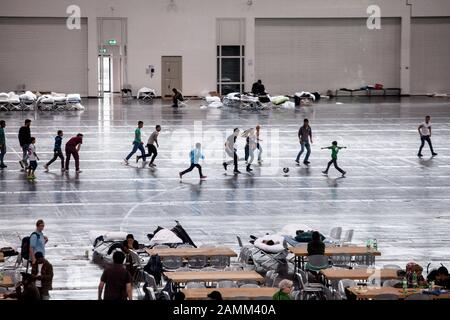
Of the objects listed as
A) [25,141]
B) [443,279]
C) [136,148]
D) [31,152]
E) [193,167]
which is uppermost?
[25,141]

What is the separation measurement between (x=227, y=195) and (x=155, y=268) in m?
10.4

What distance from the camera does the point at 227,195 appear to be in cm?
2956

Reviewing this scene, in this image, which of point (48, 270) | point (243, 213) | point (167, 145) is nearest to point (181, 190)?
point (243, 213)

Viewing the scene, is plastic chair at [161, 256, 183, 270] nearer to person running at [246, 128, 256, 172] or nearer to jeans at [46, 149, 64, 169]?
jeans at [46, 149, 64, 169]

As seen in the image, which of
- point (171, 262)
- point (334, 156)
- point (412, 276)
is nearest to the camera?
point (412, 276)

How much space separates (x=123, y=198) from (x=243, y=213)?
13.3ft

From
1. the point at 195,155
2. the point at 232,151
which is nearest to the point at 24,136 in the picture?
the point at 195,155

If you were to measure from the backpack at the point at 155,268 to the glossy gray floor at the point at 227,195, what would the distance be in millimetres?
1128

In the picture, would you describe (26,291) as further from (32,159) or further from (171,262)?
(32,159)

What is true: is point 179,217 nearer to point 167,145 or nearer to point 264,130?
point 167,145

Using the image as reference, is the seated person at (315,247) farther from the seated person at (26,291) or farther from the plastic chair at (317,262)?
the seated person at (26,291)

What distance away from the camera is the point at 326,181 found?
106ft

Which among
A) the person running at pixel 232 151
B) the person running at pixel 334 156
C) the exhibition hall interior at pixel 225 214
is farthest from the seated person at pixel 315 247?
the person running at pixel 232 151

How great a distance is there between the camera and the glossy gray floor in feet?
77.0
